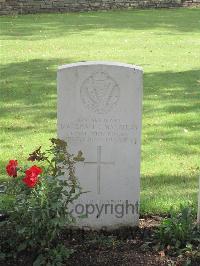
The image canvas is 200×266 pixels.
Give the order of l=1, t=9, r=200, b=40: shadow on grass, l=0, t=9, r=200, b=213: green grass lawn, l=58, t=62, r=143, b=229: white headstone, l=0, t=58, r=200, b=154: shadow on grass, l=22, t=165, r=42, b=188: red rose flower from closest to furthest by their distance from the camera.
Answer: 1. l=22, t=165, r=42, b=188: red rose flower
2. l=58, t=62, r=143, b=229: white headstone
3. l=0, t=9, r=200, b=213: green grass lawn
4. l=0, t=58, r=200, b=154: shadow on grass
5. l=1, t=9, r=200, b=40: shadow on grass

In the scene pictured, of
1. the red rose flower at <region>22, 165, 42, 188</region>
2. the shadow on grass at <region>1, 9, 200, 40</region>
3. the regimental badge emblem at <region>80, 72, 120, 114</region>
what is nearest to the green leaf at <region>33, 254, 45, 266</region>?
the red rose flower at <region>22, 165, 42, 188</region>

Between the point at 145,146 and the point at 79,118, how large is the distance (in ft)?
8.06

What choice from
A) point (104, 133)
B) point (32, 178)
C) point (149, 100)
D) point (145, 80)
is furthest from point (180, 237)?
point (145, 80)

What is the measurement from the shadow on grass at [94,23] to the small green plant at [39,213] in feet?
39.9

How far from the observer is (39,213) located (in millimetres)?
3855

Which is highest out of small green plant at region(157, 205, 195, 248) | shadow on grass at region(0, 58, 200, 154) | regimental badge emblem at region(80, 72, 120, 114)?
regimental badge emblem at region(80, 72, 120, 114)

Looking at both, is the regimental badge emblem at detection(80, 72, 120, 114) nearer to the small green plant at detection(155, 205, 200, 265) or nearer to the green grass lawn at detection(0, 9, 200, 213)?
the small green plant at detection(155, 205, 200, 265)

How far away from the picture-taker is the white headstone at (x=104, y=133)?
447cm

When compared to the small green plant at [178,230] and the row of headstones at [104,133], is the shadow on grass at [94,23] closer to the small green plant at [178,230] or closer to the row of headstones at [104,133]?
the row of headstones at [104,133]

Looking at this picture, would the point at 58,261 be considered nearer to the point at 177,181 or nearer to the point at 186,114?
the point at 177,181

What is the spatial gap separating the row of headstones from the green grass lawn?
560 millimetres

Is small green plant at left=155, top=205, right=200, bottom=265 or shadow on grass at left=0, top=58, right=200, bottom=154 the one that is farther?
shadow on grass at left=0, top=58, right=200, bottom=154

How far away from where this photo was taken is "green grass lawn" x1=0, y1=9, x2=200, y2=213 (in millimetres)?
6234

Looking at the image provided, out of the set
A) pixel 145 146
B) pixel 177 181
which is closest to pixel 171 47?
pixel 145 146
